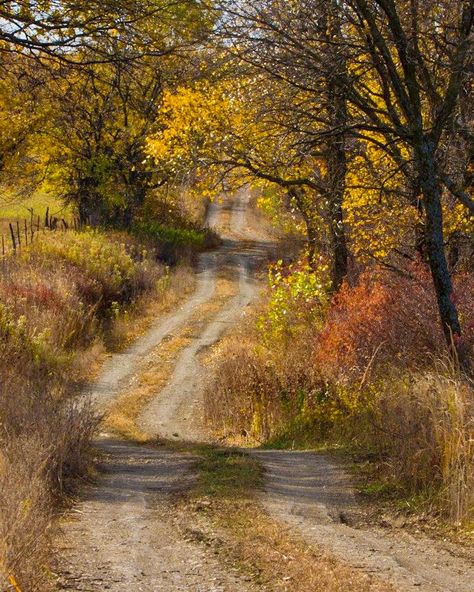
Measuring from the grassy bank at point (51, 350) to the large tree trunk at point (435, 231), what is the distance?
165 inches

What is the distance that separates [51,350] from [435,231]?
1000 centimetres

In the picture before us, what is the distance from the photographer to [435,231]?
9398 millimetres

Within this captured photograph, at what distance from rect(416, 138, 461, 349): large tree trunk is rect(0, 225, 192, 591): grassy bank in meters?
4.19

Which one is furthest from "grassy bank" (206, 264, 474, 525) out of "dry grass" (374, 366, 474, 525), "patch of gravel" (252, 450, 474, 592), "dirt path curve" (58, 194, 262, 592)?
"dirt path curve" (58, 194, 262, 592)

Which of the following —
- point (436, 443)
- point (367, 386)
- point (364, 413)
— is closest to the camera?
point (436, 443)

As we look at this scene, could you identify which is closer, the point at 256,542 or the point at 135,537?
the point at 256,542

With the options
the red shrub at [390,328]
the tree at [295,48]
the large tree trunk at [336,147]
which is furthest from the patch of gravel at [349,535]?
the large tree trunk at [336,147]

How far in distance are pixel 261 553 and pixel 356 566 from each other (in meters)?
0.65

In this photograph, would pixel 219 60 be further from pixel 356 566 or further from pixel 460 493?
pixel 356 566

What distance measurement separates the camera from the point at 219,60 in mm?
10039

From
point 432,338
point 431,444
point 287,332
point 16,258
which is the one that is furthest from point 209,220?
point 431,444

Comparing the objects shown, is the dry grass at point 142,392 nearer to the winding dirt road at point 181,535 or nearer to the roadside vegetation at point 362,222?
the winding dirt road at point 181,535

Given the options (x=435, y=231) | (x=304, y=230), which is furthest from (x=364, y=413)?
(x=304, y=230)

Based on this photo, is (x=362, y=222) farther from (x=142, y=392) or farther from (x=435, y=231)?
(x=435, y=231)
